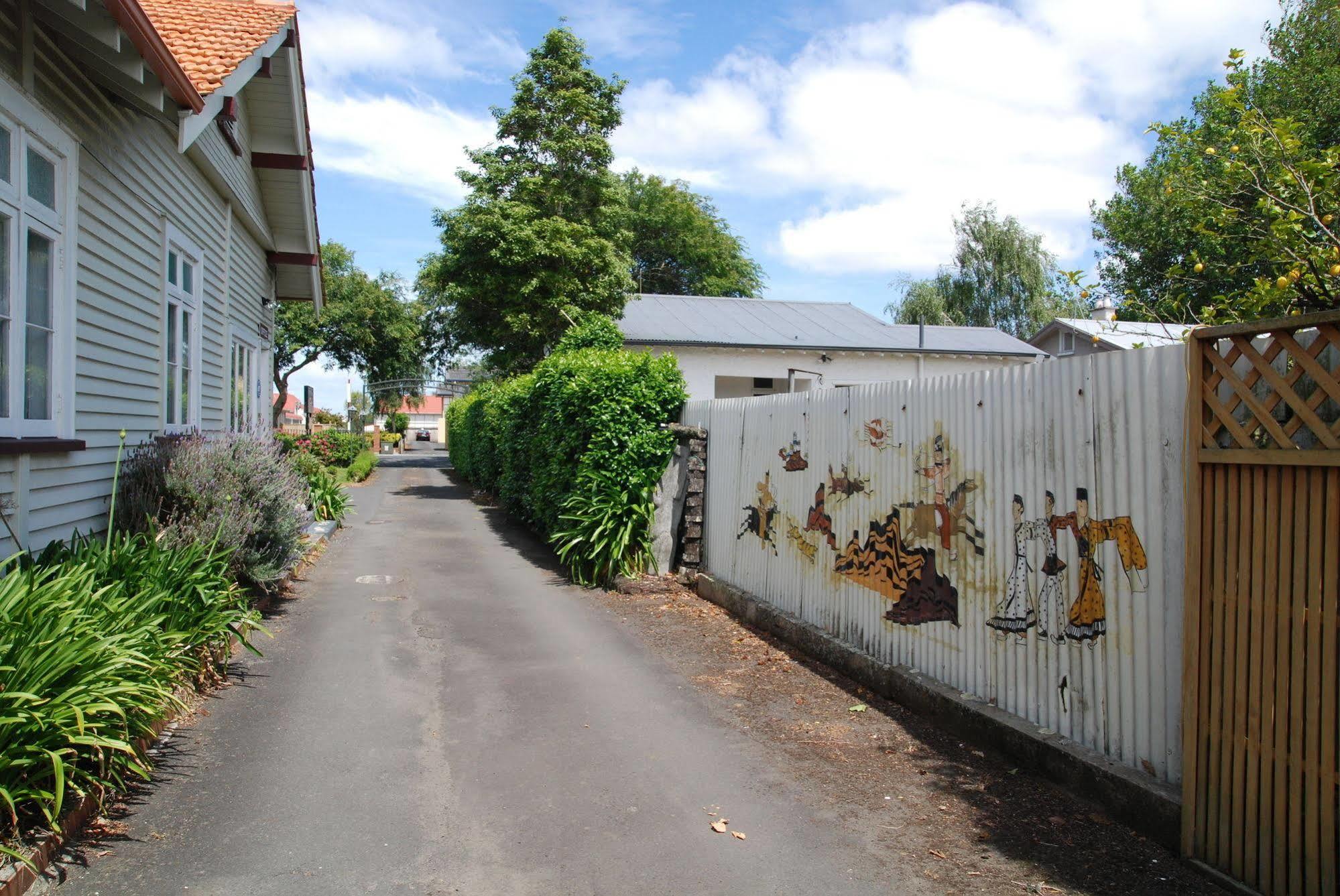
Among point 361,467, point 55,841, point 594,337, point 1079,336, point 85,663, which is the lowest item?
point 55,841

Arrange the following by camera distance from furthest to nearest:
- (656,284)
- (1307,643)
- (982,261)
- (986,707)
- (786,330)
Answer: (656,284) < (982,261) < (786,330) < (986,707) < (1307,643)

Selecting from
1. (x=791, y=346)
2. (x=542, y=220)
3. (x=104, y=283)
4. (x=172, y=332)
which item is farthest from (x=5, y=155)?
(x=791, y=346)

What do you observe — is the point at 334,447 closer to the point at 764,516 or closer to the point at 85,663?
the point at 764,516

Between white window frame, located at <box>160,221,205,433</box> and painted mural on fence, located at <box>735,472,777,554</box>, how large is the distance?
5599mm

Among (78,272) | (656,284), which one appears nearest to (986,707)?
(78,272)

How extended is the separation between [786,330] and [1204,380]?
75.0 feet

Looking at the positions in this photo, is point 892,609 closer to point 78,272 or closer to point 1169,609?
point 1169,609

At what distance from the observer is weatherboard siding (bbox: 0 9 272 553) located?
18.5 feet

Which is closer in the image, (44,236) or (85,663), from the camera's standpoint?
(85,663)

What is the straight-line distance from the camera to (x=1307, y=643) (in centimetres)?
325

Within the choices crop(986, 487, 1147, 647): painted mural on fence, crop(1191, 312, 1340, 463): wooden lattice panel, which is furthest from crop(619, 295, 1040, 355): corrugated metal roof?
crop(1191, 312, 1340, 463): wooden lattice panel

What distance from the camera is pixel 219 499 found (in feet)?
23.5

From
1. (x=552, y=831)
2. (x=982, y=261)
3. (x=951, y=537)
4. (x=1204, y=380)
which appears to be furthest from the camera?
(x=982, y=261)

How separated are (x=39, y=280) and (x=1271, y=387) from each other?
678cm
